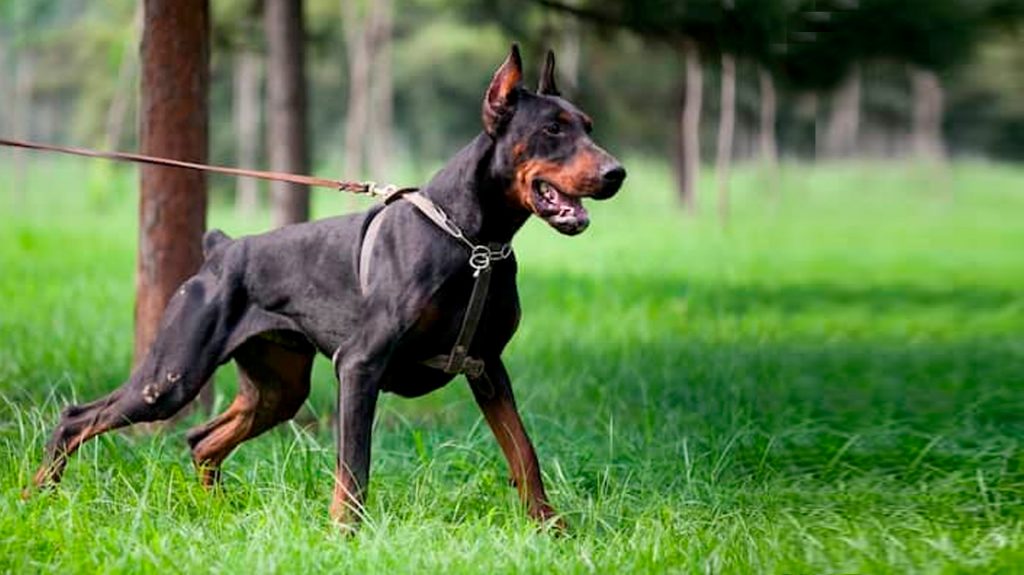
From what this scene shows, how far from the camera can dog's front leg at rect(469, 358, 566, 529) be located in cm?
596

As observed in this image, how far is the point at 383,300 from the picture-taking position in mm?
5855

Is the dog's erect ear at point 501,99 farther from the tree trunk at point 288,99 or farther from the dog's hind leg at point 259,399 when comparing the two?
the tree trunk at point 288,99

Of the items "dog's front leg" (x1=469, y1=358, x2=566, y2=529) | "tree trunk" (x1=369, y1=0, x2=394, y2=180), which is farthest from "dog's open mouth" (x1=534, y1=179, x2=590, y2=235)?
"tree trunk" (x1=369, y1=0, x2=394, y2=180)

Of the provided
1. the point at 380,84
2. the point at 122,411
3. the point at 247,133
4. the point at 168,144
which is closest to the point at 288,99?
the point at 168,144

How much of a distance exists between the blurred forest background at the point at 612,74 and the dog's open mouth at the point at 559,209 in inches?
204

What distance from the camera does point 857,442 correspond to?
24.2 feet

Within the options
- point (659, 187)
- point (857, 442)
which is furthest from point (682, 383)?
point (659, 187)

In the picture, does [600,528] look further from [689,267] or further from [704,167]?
[704,167]

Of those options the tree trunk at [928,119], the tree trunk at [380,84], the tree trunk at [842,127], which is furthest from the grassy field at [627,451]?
the tree trunk at [842,127]

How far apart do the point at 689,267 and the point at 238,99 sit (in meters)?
28.1

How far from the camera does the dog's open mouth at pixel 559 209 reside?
18.3 ft

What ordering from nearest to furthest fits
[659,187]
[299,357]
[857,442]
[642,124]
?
1. [299,357]
2. [857,442]
3. [642,124]
4. [659,187]

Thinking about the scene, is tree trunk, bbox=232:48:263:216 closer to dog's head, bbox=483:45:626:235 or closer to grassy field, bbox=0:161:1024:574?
grassy field, bbox=0:161:1024:574

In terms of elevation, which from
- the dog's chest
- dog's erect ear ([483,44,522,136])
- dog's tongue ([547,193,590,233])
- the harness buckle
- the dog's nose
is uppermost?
dog's erect ear ([483,44,522,136])
